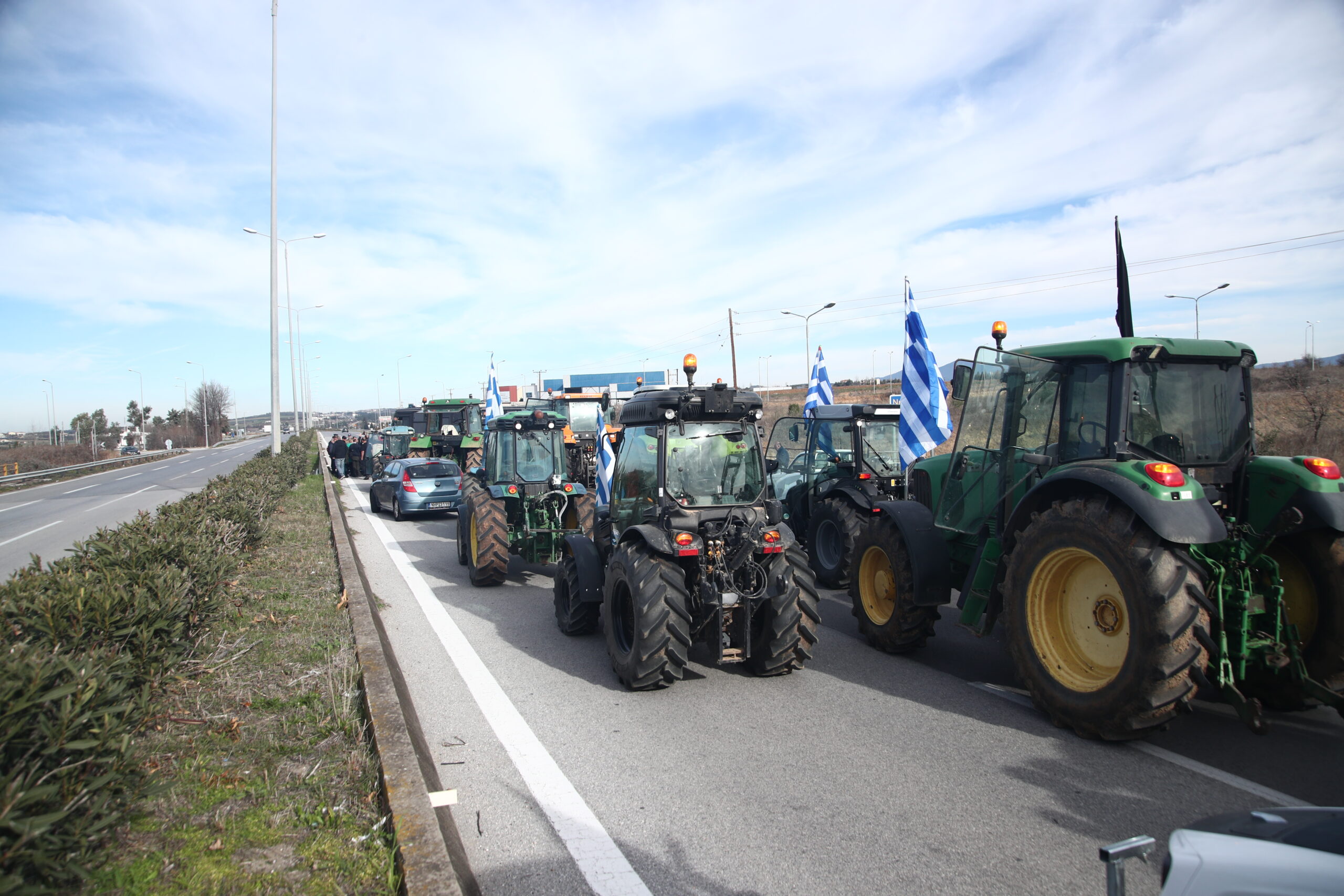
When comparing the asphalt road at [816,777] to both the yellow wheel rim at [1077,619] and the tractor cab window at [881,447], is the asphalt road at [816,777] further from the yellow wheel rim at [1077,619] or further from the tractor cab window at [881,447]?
the tractor cab window at [881,447]

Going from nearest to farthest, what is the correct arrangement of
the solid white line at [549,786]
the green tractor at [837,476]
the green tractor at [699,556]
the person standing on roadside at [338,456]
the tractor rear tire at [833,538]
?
the solid white line at [549,786], the green tractor at [699,556], the tractor rear tire at [833,538], the green tractor at [837,476], the person standing on roadside at [338,456]

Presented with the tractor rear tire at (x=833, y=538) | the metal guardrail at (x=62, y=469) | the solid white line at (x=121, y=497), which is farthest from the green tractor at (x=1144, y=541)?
the metal guardrail at (x=62, y=469)

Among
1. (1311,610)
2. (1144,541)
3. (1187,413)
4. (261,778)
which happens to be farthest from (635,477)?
(1311,610)

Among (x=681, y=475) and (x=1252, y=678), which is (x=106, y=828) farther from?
(x=1252, y=678)

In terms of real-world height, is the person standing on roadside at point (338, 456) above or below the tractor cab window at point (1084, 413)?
below

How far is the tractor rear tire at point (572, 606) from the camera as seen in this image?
7441 mm

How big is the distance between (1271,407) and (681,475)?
89.5 ft

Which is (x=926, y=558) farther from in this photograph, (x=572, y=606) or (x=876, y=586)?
(x=572, y=606)

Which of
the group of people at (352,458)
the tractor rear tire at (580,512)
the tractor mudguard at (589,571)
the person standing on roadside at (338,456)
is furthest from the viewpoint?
the person standing on roadside at (338,456)

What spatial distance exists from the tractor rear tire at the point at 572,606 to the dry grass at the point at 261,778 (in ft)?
6.53

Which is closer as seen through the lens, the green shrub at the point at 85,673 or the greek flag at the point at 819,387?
the green shrub at the point at 85,673

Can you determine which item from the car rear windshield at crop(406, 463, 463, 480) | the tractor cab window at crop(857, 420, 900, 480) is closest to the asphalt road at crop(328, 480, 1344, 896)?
the tractor cab window at crop(857, 420, 900, 480)

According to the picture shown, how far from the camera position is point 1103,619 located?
5.04 m

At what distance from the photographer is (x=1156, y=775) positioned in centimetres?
442
